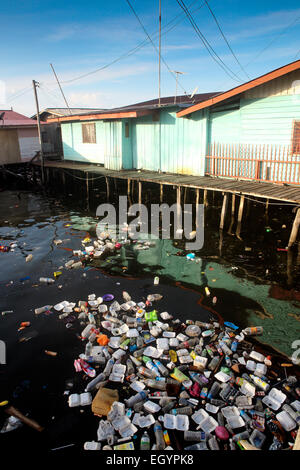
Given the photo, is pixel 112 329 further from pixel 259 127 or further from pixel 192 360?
pixel 259 127

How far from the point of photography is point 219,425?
3957 mm

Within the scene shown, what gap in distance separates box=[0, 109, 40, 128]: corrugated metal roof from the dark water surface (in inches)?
625

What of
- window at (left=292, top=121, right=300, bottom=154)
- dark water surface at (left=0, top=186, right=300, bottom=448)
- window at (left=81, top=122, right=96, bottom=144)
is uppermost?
window at (left=81, top=122, right=96, bottom=144)

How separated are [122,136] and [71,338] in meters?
12.4

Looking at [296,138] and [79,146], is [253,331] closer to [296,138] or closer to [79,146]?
[296,138]

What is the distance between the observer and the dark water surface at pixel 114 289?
15.4 ft

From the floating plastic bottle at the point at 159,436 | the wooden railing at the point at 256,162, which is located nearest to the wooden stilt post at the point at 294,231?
the wooden railing at the point at 256,162

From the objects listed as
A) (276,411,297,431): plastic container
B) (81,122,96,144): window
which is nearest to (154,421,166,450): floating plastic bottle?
(276,411,297,431): plastic container

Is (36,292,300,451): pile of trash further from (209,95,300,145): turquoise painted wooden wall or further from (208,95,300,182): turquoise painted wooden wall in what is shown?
(209,95,300,145): turquoise painted wooden wall

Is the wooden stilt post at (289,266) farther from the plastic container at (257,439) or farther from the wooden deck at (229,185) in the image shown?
the plastic container at (257,439)

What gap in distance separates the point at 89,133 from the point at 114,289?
45.3 ft

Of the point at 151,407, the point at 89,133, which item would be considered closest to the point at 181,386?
the point at 151,407

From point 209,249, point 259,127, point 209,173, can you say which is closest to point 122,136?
point 209,173

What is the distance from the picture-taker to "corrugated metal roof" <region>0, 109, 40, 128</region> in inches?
1007
